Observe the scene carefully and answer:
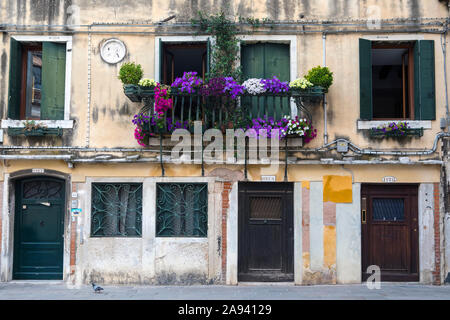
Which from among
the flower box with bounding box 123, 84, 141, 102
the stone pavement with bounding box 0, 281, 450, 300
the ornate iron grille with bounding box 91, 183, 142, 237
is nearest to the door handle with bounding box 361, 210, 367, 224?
the stone pavement with bounding box 0, 281, 450, 300

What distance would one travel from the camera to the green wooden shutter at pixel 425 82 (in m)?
8.92

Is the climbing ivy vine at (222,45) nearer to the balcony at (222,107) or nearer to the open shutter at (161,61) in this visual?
the balcony at (222,107)

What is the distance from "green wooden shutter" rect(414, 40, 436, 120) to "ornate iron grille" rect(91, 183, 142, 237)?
242 inches

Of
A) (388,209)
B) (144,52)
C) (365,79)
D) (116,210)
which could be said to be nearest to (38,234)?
(116,210)

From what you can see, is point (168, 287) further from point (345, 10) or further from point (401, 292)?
point (345, 10)

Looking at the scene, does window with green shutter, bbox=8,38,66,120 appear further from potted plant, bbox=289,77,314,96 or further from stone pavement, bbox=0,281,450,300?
potted plant, bbox=289,77,314,96

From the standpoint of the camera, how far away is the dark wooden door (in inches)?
352

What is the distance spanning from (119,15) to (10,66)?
8.40ft

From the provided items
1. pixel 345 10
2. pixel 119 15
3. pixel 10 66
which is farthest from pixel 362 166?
pixel 10 66

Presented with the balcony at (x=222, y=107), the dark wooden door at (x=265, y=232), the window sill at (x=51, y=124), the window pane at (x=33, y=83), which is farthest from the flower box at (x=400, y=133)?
the window pane at (x=33, y=83)

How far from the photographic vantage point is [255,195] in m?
9.09

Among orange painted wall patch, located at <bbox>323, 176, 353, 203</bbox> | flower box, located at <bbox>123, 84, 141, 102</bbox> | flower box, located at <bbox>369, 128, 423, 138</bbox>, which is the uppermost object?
flower box, located at <bbox>123, 84, 141, 102</bbox>
